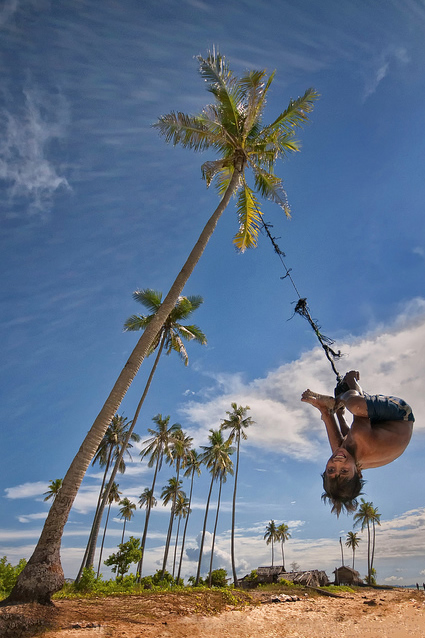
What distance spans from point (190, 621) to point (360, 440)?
8348 mm

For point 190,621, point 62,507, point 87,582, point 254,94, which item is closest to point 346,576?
point 87,582

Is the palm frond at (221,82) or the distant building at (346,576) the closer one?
the palm frond at (221,82)

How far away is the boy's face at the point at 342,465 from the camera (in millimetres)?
2328

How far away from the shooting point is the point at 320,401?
2846 millimetres

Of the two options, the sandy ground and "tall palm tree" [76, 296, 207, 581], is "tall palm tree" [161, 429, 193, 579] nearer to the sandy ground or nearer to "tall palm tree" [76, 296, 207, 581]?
"tall palm tree" [76, 296, 207, 581]

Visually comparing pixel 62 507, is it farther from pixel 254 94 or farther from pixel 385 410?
pixel 254 94

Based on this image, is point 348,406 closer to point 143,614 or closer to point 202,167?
point 143,614

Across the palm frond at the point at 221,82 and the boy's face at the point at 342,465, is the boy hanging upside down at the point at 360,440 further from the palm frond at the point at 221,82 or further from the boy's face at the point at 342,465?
the palm frond at the point at 221,82

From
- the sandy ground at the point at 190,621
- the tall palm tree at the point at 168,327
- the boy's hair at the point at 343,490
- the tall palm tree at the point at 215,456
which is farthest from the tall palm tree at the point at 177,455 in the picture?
the boy's hair at the point at 343,490

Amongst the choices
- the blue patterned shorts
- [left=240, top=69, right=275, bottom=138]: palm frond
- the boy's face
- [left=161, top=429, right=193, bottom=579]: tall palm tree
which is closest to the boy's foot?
the blue patterned shorts

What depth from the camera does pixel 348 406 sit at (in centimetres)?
252

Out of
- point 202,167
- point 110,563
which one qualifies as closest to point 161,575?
point 110,563

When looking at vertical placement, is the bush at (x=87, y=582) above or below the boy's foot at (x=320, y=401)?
below

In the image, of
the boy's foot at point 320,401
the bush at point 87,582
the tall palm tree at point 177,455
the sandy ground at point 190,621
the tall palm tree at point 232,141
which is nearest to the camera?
the boy's foot at point 320,401
